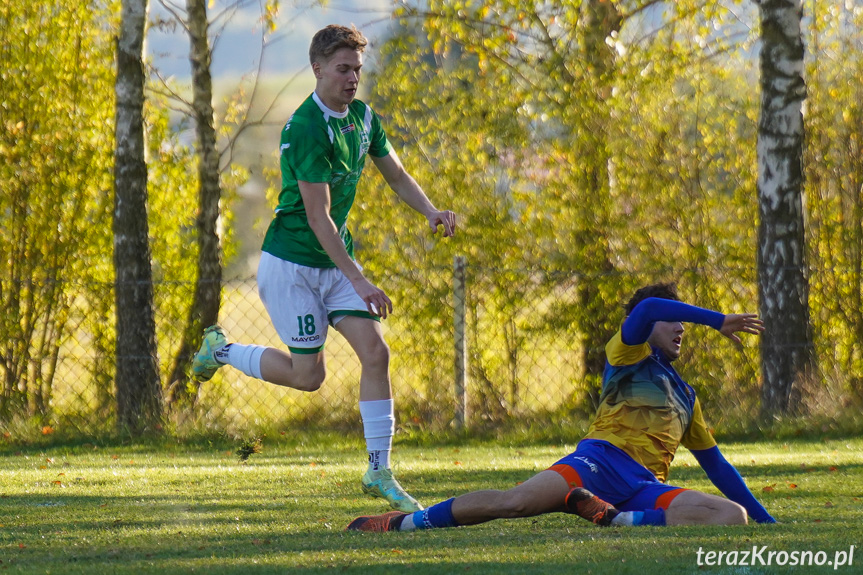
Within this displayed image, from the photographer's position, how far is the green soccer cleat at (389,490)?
4.92 meters

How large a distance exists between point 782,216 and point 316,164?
5.89m

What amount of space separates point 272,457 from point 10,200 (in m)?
4.07

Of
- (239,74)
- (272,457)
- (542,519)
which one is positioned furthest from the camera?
(239,74)

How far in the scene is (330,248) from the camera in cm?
494

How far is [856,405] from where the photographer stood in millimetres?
9789

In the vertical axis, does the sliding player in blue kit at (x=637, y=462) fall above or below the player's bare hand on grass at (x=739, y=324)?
below

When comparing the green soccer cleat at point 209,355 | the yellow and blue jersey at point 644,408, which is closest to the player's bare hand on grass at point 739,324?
the yellow and blue jersey at point 644,408

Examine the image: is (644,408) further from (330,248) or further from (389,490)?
(330,248)

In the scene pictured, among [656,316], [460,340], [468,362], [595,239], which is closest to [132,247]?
[460,340]

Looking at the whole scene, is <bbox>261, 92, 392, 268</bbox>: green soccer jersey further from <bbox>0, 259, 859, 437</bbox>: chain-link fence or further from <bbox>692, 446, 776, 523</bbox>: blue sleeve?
<bbox>0, 259, 859, 437</bbox>: chain-link fence

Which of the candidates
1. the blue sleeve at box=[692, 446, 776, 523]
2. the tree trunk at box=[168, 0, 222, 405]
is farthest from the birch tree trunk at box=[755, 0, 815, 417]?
the tree trunk at box=[168, 0, 222, 405]

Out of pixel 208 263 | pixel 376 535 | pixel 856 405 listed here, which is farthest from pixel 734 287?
pixel 376 535

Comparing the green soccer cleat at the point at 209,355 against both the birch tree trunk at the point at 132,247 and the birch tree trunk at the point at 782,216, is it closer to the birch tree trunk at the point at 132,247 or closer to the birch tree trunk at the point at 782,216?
the birch tree trunk at the point at 132,247

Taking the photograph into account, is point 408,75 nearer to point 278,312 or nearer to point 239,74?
point 239,74
